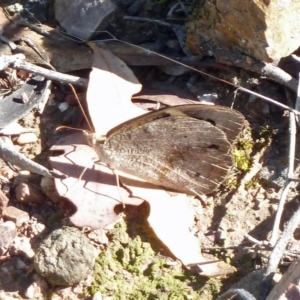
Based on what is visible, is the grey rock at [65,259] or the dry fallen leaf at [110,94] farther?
the dry fallen leaf at [110,94]

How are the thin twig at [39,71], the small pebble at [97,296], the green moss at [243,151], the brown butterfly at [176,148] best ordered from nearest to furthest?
1. the small pebble at [97,296]
2. the brown butterfly at [176,148]
3. the green moss at [243,151]
4. the thin twig at [39,71]

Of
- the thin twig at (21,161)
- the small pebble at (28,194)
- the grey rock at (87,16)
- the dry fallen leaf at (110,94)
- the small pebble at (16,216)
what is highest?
the grey rock at (87,16)

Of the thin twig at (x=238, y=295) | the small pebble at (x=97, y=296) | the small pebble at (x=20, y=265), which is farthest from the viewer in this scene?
the small pebble at (x=20, y=265)

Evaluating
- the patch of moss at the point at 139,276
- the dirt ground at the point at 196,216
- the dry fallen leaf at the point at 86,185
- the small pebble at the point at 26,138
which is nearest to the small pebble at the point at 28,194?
the dirt ground at the point at 196,216

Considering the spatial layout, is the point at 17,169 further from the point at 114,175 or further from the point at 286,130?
the point at 286,130

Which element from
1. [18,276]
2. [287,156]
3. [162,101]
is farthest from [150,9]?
[18,276]

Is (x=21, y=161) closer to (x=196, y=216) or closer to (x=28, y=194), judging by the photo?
(x=28, y=194)

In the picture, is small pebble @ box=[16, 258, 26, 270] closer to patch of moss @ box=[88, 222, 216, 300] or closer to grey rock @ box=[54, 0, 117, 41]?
patch of moss @ box=[88, 222, 216, 300]

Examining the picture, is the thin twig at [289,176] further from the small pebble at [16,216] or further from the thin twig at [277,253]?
the small pebble at [16,216]
